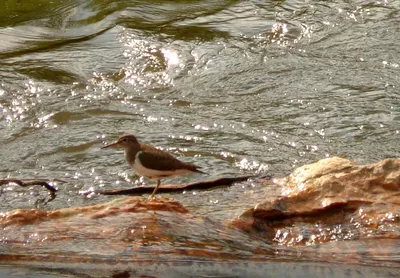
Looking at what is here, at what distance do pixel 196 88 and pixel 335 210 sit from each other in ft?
14.1

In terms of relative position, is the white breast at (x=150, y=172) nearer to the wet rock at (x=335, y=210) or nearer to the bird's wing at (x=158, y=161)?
the bird's wing at (x=158, y=161)

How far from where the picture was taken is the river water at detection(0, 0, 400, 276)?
27.3ft

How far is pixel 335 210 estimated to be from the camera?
6207mm

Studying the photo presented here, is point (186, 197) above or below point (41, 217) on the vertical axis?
below

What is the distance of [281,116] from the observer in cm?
945

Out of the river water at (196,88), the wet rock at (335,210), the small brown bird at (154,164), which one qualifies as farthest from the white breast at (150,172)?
the wet rock at (335,210)

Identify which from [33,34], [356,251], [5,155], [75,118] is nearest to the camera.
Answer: [356,251]

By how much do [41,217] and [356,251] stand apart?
77.2 inches

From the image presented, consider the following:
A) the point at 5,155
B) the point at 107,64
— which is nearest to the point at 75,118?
the point at 5,155

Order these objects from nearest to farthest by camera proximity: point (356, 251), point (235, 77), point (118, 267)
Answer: point (118, 267)
point (356, 251)
point (235, 77)

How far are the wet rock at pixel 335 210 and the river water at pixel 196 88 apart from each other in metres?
0.39

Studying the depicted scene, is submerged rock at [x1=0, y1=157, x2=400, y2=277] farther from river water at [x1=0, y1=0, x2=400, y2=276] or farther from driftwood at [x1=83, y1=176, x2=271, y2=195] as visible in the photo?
driftwood at [x1=83, y1=176, x2=271, y2=195]

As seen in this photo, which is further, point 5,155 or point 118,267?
point 5,155

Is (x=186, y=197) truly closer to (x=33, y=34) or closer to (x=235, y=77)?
(x=235, y=77)
